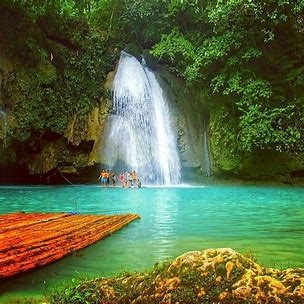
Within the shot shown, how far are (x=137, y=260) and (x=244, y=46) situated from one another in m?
14.7

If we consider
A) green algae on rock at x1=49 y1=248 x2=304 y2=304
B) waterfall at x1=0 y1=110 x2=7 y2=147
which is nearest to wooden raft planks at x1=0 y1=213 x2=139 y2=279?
green algae on rock at x1=49 y1=248 x2=304 y2=304

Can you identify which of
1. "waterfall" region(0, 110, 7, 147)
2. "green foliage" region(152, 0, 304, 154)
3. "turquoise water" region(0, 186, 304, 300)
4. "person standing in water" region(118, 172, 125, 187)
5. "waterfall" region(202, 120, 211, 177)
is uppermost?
"green foliage" region(152, 0, 304, 154)

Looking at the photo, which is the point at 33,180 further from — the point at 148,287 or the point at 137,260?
the point at 148,287

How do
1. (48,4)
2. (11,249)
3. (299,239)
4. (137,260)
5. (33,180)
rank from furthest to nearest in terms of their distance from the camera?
1. (33,180)
2. (48,4)
3. (299,239)
4. (137,260)
5. (11,249)

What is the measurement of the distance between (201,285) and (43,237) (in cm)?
226

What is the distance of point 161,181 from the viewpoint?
17656 millimetres

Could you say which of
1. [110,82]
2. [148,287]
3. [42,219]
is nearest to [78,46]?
[110,82]

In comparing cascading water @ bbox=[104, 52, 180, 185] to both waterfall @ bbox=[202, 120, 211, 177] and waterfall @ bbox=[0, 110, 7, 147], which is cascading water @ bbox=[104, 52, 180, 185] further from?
waterfall @ bbox=[0, 110, 7, 147]

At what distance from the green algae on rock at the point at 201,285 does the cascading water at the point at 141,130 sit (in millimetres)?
14864

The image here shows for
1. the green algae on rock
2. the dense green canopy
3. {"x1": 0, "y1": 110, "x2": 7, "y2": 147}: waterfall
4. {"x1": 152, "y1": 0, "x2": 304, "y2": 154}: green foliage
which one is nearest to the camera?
the green algae on rock

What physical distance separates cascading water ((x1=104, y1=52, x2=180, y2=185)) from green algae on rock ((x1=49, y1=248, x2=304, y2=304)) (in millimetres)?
14864

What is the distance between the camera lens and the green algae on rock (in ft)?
7.96

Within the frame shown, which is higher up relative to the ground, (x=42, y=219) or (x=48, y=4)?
(x=48, y=4)

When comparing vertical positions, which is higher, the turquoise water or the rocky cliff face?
the rocky cliff face
